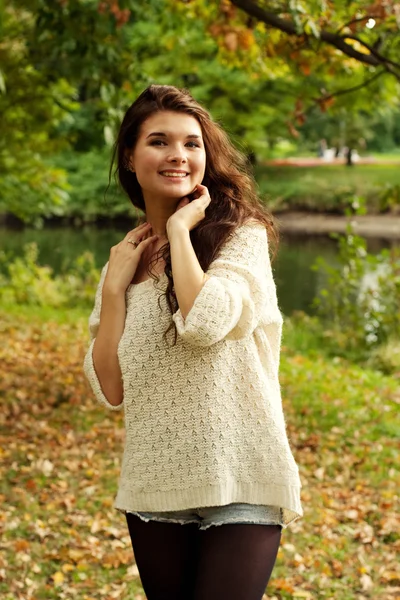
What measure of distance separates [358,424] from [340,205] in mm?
25457

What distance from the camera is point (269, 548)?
215cm

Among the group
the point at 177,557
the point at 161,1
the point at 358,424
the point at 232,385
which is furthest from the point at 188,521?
the point at 161,1

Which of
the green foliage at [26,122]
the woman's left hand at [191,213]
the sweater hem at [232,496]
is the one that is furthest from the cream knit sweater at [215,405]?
the green foliage at [26,122]

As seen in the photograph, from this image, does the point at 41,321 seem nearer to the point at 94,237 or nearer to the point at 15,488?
the point at 15,488

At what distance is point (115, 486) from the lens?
5.33 metres

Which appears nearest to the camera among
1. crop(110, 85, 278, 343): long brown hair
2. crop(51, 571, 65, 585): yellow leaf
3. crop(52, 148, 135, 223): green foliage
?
crop(110, 85, 278, 343): long brown hair

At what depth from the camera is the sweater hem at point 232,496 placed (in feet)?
6.95

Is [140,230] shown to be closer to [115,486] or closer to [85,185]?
[115,486]

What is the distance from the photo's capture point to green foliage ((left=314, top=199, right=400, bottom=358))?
9.29 m

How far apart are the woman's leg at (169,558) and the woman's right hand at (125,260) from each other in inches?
26.8

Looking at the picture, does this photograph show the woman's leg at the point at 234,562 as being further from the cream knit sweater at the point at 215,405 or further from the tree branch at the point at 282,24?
the tree branch at the point at 282,24

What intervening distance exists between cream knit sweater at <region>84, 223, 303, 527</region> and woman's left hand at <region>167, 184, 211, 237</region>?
12cm

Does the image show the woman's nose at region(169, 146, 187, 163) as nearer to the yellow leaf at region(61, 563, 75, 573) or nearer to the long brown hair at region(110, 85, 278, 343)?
the long brown hair at region(110, 85, 278, 343)

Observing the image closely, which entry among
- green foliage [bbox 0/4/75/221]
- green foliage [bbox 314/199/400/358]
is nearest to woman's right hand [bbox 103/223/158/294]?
green foliage [bbox 0/4/75/221]
